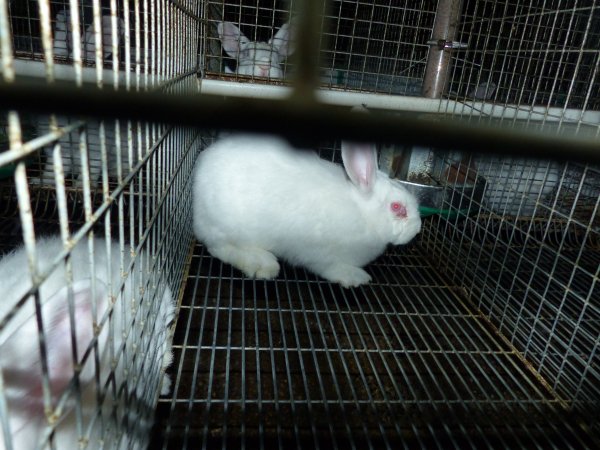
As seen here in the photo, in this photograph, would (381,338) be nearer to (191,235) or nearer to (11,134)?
(191,235)

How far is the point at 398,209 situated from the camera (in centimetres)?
198

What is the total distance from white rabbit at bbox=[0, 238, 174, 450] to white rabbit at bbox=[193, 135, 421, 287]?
2.78 feet

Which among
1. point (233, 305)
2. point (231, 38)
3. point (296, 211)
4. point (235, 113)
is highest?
point (231, 38)

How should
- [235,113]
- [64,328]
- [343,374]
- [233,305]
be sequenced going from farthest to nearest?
[233,305], [343,374], [64,328], [235,113]

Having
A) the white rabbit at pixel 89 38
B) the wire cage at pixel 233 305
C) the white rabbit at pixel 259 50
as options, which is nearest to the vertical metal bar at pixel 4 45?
the wire cage at pixel 233 305

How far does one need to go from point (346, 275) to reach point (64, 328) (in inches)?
54.5

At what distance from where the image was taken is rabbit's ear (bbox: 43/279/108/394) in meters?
0.59

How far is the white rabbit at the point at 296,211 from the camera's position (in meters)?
1.91

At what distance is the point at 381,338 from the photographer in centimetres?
157

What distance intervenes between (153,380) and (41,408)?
564 millimetres

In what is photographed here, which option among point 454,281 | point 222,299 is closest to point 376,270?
point 454,281

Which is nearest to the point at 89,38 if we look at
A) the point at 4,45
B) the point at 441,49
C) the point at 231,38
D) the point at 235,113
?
the point at 231,38

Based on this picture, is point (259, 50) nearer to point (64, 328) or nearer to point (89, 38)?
point (89, 38)

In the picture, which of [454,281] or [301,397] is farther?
[454,281]
